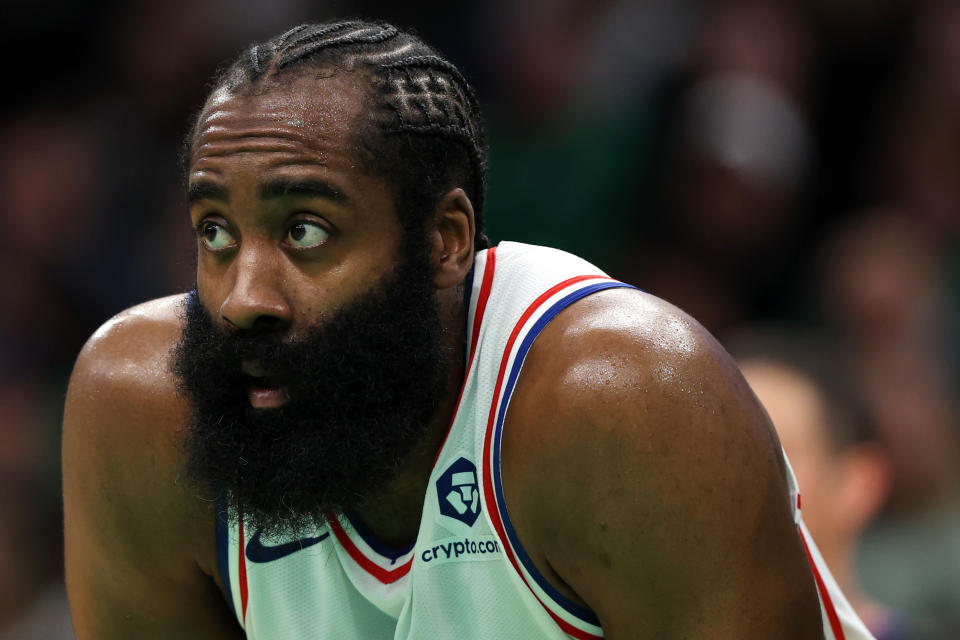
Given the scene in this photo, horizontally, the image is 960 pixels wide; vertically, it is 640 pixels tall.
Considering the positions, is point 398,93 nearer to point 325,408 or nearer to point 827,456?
point 325,408

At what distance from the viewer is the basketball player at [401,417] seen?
1.79m

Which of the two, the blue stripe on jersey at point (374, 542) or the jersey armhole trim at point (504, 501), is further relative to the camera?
the blue stripe on jersey at point (374, 542)

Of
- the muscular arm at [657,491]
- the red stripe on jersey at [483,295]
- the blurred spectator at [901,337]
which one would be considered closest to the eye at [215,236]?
the red stripe on jersey at [483,295]

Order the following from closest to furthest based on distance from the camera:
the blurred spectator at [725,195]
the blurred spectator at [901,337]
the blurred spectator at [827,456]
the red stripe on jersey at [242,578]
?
the red stripe on jersey at [242,578], the blurred spectator at [827,456], the blurred spectator at [901,337], the blurred spectator at [725,195]

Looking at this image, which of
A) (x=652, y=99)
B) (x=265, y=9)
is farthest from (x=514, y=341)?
(x=265, y=9)

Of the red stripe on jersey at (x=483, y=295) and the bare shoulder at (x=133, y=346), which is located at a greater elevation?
the red stripe on jersey at (x=483, y=295)

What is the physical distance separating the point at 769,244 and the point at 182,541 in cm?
261

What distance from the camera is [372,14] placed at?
15.0 feet

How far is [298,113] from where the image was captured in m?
1.93

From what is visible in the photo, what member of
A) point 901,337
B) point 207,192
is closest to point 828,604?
point 207,192

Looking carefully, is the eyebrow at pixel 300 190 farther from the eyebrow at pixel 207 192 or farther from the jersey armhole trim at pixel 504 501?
the jersey armhole trim at pixel 504 501

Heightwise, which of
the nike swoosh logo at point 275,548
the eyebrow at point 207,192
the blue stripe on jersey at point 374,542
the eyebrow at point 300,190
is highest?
the eyebrow at point 300,190

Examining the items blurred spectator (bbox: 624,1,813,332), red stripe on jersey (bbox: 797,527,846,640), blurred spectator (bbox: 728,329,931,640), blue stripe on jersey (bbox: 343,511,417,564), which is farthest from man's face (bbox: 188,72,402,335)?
blurred spectator (bbox: 624,1,813,332)

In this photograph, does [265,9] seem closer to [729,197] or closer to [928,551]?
[729,197]
